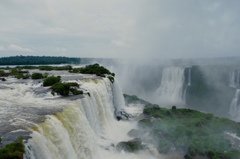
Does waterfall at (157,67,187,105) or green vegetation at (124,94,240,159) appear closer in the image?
green vegetation at (124,94,240,159)

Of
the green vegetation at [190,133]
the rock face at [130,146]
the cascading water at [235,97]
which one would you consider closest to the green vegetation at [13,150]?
the rock face at [130,146]

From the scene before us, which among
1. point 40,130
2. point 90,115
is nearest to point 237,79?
point 90,115

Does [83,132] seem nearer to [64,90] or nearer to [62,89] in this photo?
[64,90]

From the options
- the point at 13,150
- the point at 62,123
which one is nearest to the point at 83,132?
the point at 62,123

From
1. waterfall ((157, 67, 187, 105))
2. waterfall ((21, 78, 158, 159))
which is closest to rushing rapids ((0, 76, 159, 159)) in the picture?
waterfall ((21, 78, 158, 159))

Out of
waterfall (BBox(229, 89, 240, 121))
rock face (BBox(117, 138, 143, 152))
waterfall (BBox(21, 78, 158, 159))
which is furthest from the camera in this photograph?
waterfall (BBox(229, 89, 240, 121))

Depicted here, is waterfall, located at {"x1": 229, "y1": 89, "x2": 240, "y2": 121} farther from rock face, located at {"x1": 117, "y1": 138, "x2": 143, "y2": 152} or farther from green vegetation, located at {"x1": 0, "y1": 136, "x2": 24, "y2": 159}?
green vegetation, located at {"x1": 0, "y1": 136, "x2": 24, "y2": 159}
